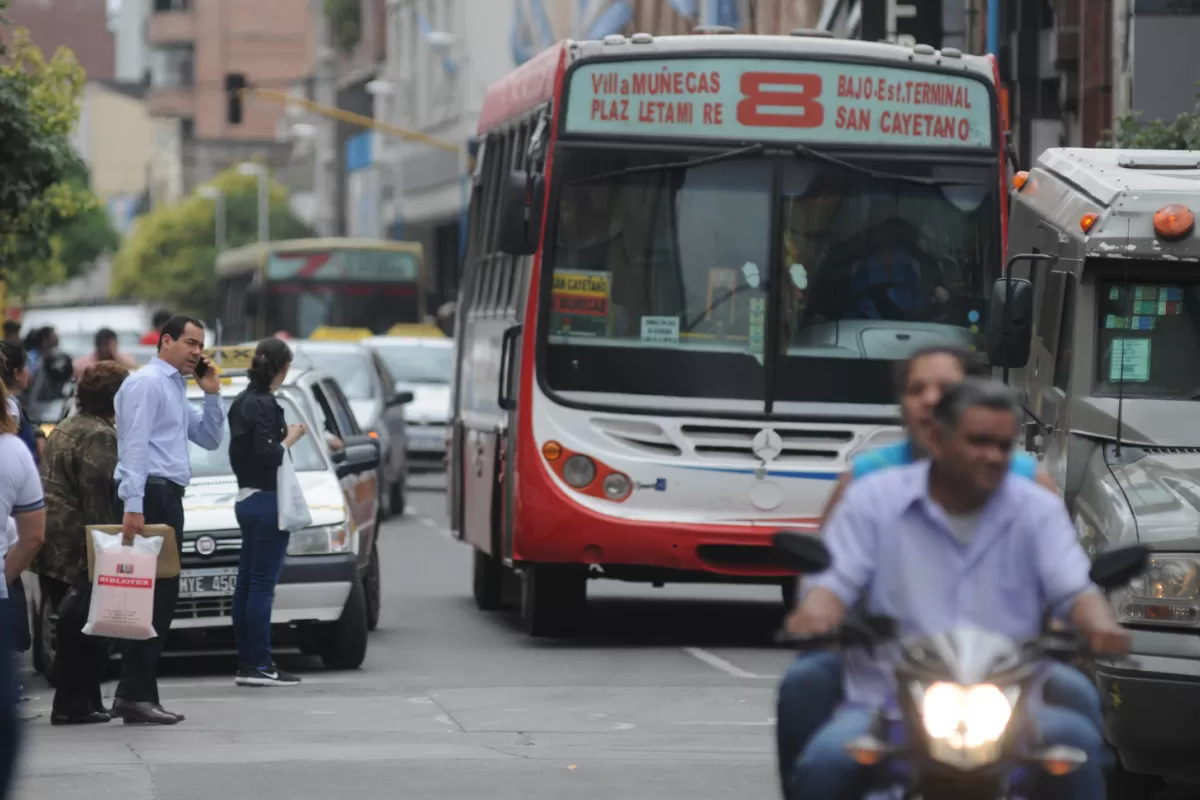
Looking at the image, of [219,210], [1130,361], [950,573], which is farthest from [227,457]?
[219,210]

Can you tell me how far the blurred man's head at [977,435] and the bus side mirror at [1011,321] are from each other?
6.02 meters

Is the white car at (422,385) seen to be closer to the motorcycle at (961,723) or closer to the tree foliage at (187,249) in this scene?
the motorcycle at (961,723)

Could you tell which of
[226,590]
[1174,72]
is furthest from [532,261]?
[1174,72]

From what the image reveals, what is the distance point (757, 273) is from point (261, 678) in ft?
11.7

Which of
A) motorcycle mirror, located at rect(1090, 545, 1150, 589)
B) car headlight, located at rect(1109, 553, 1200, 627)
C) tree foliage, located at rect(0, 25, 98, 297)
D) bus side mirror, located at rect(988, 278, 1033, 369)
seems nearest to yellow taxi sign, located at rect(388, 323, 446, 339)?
tree foliage, located at rect(0, 25, 98, 297)

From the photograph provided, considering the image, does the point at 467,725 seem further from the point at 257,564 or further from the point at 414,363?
the point at 414,363

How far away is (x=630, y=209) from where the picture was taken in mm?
15484

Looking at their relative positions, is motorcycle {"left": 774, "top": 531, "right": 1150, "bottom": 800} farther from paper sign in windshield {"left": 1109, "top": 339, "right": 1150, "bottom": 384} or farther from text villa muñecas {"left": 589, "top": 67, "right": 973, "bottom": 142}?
text villa muñecas {"left": 589, "top": 67, "right": 973, "bottom": 142}

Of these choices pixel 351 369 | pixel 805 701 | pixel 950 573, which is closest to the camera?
pixel 950 573

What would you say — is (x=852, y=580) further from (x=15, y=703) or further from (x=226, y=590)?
(x=226, y=590)

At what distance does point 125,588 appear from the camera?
12.1 metres

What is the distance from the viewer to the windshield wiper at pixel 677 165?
50.9 feet

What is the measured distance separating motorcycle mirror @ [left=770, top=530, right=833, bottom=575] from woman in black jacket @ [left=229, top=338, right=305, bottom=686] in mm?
7829

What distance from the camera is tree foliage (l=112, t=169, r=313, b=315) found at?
11738 centimetres
